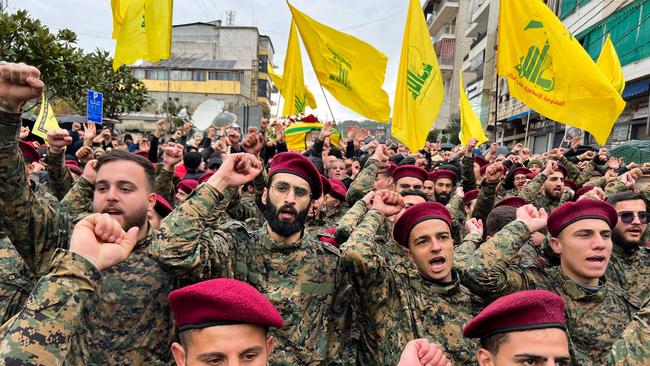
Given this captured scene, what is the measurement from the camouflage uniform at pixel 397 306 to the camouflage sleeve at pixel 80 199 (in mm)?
2169

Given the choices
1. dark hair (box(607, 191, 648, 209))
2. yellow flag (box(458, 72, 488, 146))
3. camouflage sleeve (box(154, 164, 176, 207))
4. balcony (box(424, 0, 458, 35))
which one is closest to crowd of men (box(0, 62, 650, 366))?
dark hair (box(607, 191, 648, 209))

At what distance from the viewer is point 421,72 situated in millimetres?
6730

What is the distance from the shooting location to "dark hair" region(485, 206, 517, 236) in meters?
4.20

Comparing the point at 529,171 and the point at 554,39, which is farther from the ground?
the point at 554,39

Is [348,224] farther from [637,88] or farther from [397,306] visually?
[637,88]

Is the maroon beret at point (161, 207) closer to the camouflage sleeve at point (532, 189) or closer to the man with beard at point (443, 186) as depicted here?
the camouflage sleeve at point (532, 189)

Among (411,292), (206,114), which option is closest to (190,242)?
(411,292)

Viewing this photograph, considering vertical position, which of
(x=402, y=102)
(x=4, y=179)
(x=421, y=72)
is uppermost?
(x=421, y=72)

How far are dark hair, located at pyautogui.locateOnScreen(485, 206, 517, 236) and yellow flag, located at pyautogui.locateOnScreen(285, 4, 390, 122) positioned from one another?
136 inches

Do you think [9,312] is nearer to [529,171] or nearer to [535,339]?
[535,339]

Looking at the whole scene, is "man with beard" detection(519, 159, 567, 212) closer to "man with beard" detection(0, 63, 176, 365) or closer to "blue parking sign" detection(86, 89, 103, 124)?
"man with beard" detection(0, 63, 176, 365)

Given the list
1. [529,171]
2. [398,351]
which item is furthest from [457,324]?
[529,171]

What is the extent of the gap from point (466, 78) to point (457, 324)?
162 ft

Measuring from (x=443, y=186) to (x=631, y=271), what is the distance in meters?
2.86
